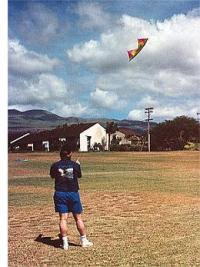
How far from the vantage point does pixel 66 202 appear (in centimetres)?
559

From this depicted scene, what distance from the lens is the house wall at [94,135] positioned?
159 feet

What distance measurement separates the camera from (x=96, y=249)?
5371 millimetres

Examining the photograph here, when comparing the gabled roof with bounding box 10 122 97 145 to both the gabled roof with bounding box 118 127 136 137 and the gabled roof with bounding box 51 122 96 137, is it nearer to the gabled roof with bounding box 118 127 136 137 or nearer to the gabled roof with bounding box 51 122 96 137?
the gabled roof with bounding box 51 122 96 137

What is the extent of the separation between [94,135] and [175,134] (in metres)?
11.5

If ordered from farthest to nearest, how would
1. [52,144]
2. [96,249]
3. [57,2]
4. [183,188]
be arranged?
[52,144], [183,188], [57,2], [96,249]

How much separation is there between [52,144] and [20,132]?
4871 mm

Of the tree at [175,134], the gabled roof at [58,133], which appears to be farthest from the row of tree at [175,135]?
the gabled roof at [58,133]

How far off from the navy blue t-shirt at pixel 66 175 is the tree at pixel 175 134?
34.1 meters

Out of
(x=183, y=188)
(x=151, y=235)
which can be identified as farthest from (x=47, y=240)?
(x=183, y=188)

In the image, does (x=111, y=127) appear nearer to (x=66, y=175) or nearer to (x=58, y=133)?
(x=58, y=133)

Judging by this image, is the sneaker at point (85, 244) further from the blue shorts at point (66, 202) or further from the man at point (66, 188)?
the blue shorts at point (66, 202)

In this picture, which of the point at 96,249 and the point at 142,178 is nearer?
the point at 96,249

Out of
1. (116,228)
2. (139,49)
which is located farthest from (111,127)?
(116,228)

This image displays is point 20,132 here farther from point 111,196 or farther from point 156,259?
point 156,259
